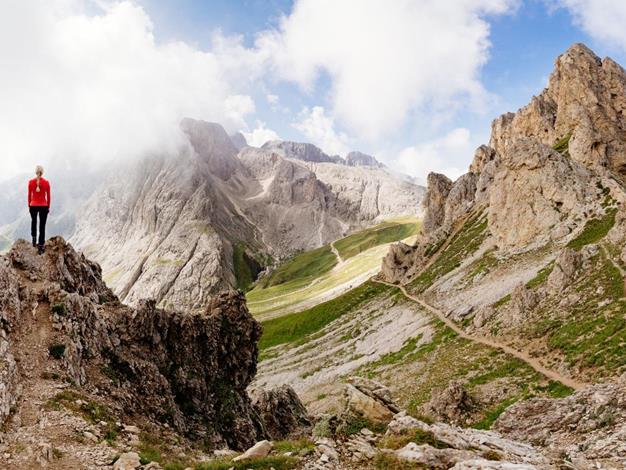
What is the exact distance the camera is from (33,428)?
15352 millimetres

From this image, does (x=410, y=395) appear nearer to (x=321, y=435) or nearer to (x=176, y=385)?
(x=176, y=385)

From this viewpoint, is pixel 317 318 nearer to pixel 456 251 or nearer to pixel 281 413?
pixel 456 251

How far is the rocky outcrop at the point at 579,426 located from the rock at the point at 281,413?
26.4 metres

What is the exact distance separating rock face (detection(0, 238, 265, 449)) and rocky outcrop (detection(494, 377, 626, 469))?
19.4 m

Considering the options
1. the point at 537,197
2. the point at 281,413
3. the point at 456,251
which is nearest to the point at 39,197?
Result: the point at 281,413

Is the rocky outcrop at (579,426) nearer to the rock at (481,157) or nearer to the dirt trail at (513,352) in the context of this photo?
the dirt trail at (513,352)

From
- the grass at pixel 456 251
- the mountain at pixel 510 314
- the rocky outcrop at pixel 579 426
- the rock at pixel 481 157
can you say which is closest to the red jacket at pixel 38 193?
the mountain at pixel 510 314

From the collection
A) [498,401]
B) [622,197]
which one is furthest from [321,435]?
[622,197]

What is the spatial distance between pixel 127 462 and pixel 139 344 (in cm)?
1610

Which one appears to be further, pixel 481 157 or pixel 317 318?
pixel 481 157

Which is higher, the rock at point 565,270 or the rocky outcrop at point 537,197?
the rocky outcrop at point 537,197

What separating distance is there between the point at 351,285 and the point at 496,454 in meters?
156

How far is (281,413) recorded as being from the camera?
1955 inches

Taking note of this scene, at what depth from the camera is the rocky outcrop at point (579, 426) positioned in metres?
17.5
